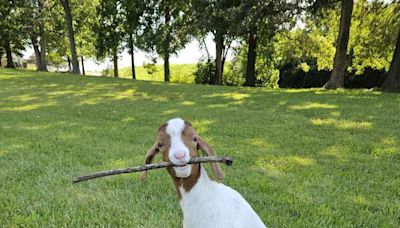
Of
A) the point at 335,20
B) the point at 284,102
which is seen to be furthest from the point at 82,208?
the point at 335,20

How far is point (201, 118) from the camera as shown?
8.34 metres

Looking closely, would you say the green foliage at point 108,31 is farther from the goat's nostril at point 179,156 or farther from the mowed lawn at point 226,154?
the goat's nostril at point 179,156

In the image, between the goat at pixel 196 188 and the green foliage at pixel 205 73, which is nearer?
the goat at pixel 196 188

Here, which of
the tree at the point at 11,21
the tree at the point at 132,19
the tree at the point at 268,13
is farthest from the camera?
the tree at the point at 11,21

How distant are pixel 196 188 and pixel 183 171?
198mm

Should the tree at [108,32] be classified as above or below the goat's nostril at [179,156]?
above

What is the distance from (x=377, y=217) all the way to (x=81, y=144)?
429 centimetres

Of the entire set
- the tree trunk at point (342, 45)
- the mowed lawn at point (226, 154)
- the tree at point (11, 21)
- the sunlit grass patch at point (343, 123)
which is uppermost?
the tree at point (11, 21)

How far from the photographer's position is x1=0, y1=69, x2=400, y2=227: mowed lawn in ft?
11.0

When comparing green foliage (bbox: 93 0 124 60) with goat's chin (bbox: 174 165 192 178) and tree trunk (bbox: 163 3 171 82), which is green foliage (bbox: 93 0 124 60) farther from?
goat's chin (bbox: 174 165 192 178)

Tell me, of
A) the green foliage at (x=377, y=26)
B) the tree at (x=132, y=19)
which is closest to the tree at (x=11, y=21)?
the tree at (x=132, y=19)

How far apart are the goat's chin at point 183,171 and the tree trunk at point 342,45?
13.5 m

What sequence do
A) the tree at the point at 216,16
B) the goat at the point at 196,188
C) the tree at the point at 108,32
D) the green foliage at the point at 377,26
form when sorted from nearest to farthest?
the goat at the point at 196,188 < the green foliage at the point at 377,26 < the tree at the point at 216,16 < the tree at the point at 108,32

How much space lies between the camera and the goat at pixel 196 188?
6.29 ft
